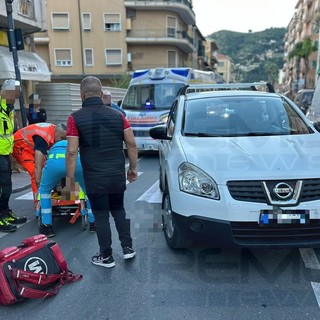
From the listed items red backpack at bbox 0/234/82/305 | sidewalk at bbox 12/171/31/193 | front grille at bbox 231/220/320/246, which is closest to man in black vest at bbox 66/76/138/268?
red backpack at bbox 0/234/82/305

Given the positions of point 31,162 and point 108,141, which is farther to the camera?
point 31,162

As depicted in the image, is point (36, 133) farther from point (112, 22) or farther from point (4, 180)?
point (112, 22)

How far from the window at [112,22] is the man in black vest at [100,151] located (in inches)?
1314

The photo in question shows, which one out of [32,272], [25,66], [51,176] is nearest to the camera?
[32,272]

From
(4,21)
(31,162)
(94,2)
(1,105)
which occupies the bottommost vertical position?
(31,162)

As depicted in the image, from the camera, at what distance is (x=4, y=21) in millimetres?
10055

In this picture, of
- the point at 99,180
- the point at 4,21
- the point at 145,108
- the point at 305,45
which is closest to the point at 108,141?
the point at 99,180

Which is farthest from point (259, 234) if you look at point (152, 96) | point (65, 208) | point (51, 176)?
point (152, 96)

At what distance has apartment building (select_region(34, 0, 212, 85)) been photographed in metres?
34.0

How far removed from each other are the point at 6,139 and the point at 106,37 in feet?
105

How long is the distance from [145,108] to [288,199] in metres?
7.51

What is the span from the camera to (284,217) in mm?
2881

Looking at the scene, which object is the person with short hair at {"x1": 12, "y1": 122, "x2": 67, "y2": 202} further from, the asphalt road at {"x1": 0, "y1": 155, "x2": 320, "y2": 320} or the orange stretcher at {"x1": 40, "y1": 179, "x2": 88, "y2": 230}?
the asphalt road at {"x1": 0, "y1": 155, "x2": 320, "y2": 320}

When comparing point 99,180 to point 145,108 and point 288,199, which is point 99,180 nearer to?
point 288,199
